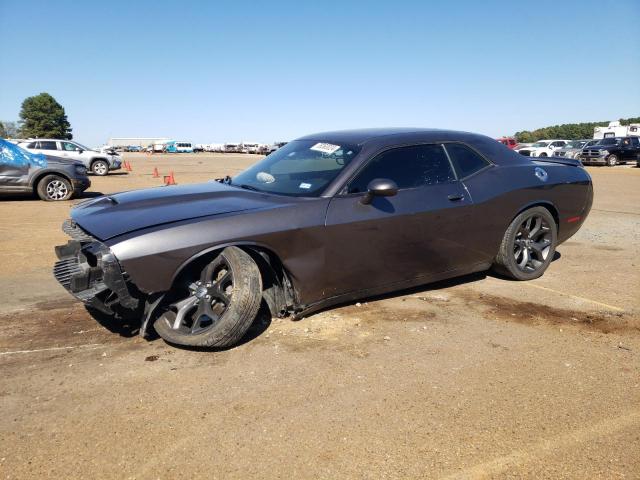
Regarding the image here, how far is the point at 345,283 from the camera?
3672 mm

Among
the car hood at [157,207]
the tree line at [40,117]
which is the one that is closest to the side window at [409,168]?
the car hood at [157,207]

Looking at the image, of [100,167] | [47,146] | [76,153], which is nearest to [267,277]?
[47,146]

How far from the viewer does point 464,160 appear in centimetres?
452

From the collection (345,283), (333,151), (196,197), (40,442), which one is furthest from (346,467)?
(333,151)

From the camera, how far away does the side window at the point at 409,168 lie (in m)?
3.86

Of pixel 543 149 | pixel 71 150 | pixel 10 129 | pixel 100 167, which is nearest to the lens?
pixel 71 150

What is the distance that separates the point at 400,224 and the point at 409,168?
0.58 metres

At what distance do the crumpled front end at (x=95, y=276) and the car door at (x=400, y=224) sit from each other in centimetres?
138

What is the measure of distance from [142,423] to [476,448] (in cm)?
161

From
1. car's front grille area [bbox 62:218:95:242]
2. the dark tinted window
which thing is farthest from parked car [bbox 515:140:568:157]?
car's front grille area [bbox 62:218:95:242]

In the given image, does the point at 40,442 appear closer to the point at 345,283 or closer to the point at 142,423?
the point at 142,423

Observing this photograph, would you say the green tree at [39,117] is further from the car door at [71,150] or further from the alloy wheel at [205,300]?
the alloy wheel at [205,300]

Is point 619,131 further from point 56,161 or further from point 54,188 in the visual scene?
point 54,188

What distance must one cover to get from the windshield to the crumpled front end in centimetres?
139
